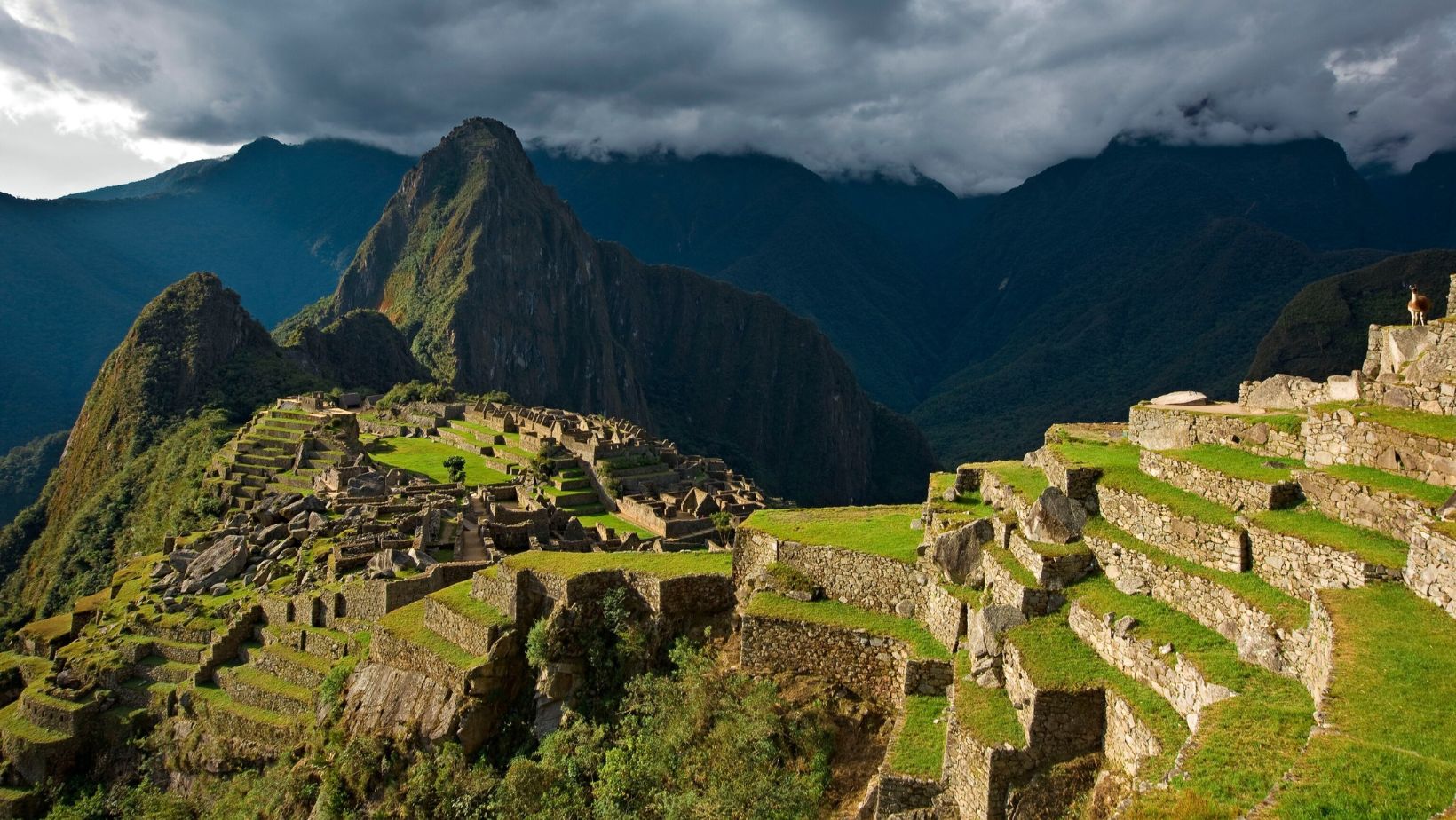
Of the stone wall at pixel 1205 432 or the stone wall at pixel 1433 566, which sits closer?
the stone wall at pixel 1433 566

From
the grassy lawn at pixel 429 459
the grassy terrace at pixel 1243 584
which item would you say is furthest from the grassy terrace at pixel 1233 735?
the grassy lawn at pixel 429 459

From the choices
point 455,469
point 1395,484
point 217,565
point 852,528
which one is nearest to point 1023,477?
point 852,528

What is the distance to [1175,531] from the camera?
8938 millimetres

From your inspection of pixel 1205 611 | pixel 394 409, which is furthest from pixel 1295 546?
pixel 394 409

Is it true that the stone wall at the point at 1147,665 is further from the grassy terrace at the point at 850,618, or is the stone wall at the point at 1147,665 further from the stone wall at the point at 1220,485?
the grassy terrace at the point at 850,618

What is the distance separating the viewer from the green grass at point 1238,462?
879 centimetres

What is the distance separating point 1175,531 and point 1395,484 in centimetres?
187

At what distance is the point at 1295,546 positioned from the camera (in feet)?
Result: 25.1

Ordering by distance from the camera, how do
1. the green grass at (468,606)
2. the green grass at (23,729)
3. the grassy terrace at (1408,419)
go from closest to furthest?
the grassy terrace at (1408,419) < the green grass at (468,606) < the green grass at (23,729)

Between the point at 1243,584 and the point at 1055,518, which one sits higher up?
the point at 1055,518

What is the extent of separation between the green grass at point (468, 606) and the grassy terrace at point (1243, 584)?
9.56 m

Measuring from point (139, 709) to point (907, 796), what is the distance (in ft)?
70.0

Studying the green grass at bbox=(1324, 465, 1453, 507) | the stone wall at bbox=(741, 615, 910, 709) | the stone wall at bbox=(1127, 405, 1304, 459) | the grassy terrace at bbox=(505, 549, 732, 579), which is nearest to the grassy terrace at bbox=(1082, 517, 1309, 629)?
the green grass at bbox=(1324, 465, 1453, 507)

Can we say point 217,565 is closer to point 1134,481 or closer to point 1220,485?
point 1134,481
